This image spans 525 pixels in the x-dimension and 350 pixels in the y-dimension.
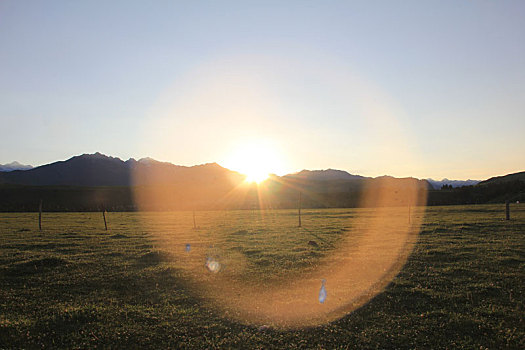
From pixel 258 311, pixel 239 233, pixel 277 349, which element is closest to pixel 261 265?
pixel 258 311

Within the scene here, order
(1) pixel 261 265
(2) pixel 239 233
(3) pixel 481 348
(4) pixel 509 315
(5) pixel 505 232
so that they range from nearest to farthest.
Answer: (3) pixel 481 348 < (4) pixel 509 315 < (1) pixel 261 265 < (5) pixel 505 232 < (2) pixel 239 233

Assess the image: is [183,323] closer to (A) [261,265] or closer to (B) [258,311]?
(B) [258,311]

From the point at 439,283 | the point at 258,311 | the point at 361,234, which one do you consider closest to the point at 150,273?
the point at 258,311

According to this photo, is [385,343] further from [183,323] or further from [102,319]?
[102,319]

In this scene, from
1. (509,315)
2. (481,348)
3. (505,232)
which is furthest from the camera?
(505,232)

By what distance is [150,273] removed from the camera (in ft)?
62.2

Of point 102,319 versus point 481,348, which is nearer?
point 481,348

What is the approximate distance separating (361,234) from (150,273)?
900 inches

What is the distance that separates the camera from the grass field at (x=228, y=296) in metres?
10.4

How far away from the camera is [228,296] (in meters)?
14.9

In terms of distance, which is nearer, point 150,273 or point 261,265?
point 150,273

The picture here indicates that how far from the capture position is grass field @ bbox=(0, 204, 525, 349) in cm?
1043

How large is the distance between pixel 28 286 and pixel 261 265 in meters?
12.4

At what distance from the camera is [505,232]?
102 feet
